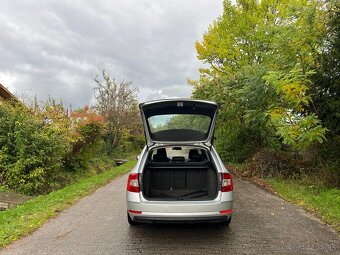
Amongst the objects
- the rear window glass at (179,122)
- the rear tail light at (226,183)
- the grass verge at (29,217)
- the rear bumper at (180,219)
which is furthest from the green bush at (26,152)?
the rear tail light at (226,183)

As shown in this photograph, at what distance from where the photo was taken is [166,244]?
4.85 m

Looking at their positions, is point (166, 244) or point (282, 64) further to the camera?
point (282, 64)

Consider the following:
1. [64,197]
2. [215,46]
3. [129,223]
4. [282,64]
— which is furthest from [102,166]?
[129,223]

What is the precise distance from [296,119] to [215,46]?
36.3 feet

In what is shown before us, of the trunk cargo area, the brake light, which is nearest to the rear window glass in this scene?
the trunk cargo area

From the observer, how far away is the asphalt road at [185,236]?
15.3 feet

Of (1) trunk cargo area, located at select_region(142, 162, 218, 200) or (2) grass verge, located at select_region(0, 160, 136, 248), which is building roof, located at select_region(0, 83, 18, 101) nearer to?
(2) grass verge, located at select_region(0, 160, 136, 248)

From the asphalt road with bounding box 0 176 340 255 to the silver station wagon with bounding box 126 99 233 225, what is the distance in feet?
1.31

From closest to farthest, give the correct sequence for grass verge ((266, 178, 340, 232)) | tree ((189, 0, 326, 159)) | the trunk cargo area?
the trunk cargo area, grass verge ((266, 178, 340, 232)), tree ((189, 0, 326, 159))

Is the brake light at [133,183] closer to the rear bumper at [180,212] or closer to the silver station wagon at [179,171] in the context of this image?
the silver station wagon at [179,171]

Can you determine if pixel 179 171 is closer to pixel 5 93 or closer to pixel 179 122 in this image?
pixel 179 122

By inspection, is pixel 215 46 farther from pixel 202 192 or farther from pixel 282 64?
pixel 202 192

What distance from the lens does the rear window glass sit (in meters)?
6.28

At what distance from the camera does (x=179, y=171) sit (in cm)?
596
